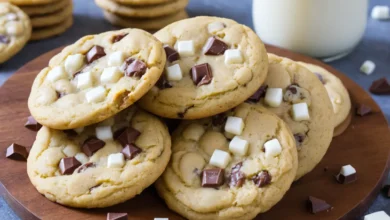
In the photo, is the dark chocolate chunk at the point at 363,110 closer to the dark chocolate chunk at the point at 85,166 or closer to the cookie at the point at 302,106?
the cookie at the point at 302,106

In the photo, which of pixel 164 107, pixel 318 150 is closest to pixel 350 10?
pixel 318 150

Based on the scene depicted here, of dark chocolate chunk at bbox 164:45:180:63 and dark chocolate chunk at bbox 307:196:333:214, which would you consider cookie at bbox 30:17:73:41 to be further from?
dark chocolate chunk at bbox 307:196:333:214

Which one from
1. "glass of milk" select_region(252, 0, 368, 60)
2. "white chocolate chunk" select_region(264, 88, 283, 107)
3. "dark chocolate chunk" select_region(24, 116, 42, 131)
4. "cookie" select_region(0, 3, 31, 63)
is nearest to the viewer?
"white chocolate chunk" select_region(264, 88, 283, 107)

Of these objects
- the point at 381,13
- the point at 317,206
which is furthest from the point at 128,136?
the point at 381,13

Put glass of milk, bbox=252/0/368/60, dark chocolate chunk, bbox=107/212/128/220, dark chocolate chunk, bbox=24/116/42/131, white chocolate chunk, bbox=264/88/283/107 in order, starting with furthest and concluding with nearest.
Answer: glass of milk, bbox=252/0/368/60, dark chocolate chunk, bbox=24/116/42/131, white chocolate chunk, bbox=264/88/283/107, dark chocolate chunk, bbox=107/212/128/220

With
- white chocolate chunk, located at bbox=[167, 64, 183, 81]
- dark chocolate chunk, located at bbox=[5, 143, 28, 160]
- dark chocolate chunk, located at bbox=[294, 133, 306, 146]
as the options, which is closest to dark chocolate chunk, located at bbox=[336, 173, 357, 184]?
dark chocolate chunk, located at bbox=[294, 133, 306, 146]

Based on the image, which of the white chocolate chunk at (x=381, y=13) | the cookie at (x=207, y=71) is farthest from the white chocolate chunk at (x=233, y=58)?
the white chocolate chunk at (x=381, y=13)

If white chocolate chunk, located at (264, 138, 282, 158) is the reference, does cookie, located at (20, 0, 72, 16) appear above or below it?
below

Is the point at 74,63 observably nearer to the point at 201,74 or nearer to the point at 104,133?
the point at 104,133

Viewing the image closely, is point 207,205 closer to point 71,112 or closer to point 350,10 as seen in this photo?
point 71,112
